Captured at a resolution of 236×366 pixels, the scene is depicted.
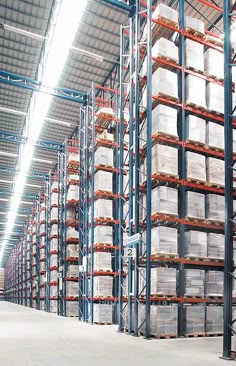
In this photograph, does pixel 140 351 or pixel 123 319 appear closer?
pixel 140 351

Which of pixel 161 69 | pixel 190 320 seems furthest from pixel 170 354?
pixel 161 69

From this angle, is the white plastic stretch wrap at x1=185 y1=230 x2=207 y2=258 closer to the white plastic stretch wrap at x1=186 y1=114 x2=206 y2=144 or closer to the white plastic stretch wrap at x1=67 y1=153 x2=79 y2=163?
the white plastic stretch wrap at x1=186 y1=114 x2=206 y2=144

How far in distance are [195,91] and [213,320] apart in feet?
16.9

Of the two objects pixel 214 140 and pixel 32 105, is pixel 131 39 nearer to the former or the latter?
pixel 214 140

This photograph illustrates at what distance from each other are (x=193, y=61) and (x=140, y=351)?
21.2 ft

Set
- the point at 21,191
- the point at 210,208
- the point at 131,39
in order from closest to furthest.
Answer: the point at 210,208, the point at 131,39, the point at 21,191

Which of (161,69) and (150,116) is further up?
(161,69)

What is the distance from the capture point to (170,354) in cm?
623

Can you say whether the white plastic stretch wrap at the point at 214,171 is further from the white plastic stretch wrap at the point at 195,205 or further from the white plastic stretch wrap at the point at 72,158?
the white plastic stretch wrap at the point at 72,158

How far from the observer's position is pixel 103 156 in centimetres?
1262

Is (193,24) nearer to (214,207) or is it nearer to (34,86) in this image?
(214,207)

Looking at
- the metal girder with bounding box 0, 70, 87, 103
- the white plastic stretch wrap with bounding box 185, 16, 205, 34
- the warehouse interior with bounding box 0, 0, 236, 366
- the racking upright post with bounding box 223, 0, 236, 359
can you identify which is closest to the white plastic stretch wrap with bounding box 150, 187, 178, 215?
the warehouse interior with bounding box 0, 0, 236, 366

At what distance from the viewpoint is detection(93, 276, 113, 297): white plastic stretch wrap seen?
11.8 metres

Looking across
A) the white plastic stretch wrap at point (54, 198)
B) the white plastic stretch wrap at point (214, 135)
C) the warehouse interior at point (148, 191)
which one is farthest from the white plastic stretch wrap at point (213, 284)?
the white plastic stretch wrap at point (54, 198)
